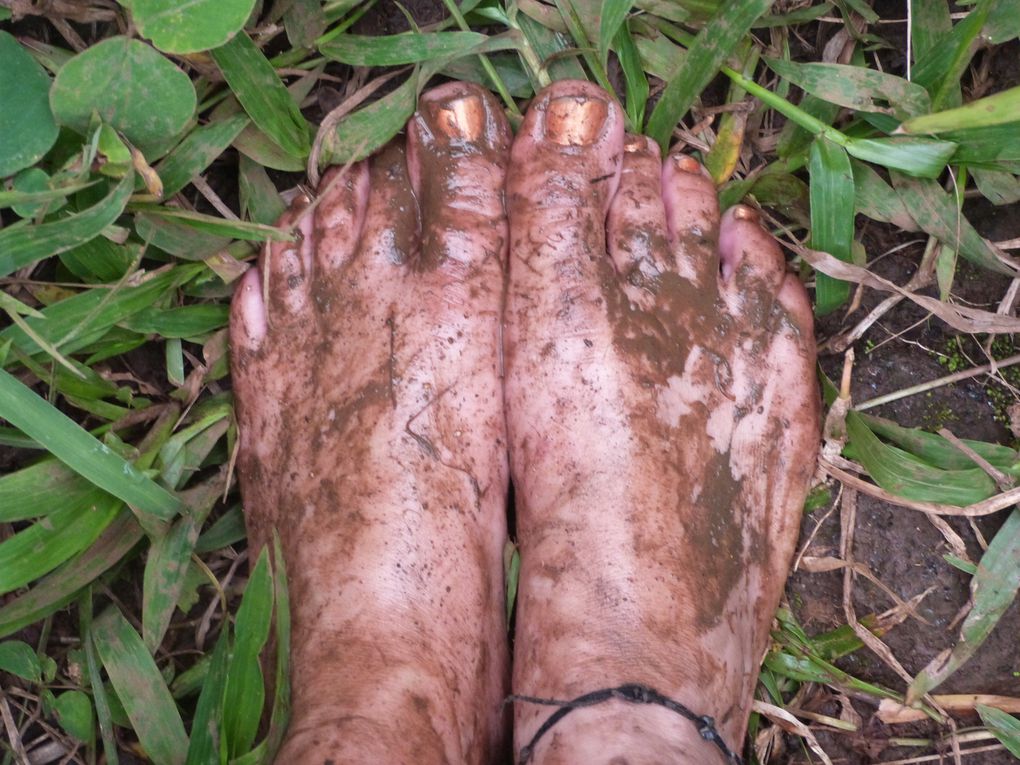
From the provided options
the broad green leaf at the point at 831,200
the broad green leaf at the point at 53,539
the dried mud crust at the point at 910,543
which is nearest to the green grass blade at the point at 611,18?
the broad green leaf at the point at 831,200

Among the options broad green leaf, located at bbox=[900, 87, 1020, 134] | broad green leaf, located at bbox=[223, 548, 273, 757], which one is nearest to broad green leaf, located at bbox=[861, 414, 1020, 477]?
broad green leaf, located at bbox=[900, 87, 1020, 134]

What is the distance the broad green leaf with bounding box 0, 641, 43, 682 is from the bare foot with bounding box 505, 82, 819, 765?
85 cm

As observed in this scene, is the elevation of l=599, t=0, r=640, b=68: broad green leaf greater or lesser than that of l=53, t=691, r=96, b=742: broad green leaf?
greater

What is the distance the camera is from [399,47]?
5.55 feet

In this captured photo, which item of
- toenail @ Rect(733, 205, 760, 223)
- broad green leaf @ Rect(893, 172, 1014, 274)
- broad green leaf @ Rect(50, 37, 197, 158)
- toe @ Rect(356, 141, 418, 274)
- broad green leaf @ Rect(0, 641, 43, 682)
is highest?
broad green leaf @ Rect(50, 37, 197, 158)

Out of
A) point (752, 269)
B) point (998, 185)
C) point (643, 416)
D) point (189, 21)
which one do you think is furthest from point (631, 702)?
point (189, 21)

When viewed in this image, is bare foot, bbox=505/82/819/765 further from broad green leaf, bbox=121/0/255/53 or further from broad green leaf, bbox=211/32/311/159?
broad green leaf, bbox=121/0/255/53

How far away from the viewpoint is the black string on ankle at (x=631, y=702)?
1.49 metres

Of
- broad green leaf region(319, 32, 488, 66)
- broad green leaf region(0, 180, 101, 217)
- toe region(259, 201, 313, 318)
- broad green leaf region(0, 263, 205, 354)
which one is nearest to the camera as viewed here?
broad green leaf region(0, 180, 101, 217)

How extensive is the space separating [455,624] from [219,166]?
Answer: 99 centimetres

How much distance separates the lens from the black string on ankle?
1.49m

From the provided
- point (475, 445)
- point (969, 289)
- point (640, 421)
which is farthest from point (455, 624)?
point (969, 289)

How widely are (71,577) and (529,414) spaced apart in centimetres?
87

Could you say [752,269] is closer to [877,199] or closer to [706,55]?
Answer: [877,199]
